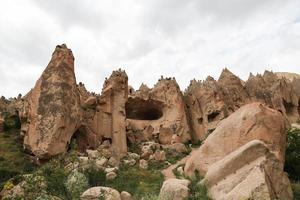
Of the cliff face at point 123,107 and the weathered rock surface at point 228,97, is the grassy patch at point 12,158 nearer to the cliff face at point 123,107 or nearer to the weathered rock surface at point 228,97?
the cliff face at point 123,107

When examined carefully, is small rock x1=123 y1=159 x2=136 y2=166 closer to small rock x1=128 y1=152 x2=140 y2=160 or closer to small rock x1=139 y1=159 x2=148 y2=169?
small rock x1=139 y1=159 x2=148 y2=169

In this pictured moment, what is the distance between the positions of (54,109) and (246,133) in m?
12.3

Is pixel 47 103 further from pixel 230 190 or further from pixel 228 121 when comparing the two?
pixel 230 190

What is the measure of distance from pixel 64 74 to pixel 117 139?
17.7 ft

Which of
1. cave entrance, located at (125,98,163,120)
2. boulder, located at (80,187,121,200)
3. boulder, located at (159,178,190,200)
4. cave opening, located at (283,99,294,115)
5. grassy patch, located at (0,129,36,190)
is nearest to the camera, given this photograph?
boulder, located at (80,187,121,200)

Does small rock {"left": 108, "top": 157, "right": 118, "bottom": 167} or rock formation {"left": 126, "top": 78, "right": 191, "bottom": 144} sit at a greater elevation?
rock formation {"left": 126, "top": 78, "right": 191, "bottom": 144}

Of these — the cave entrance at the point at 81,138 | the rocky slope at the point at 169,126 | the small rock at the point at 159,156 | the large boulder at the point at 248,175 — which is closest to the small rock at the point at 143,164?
the rocky slope at the point at 169,126

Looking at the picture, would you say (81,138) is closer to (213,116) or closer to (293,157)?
(213,116)

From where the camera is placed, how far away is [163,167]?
24.1m

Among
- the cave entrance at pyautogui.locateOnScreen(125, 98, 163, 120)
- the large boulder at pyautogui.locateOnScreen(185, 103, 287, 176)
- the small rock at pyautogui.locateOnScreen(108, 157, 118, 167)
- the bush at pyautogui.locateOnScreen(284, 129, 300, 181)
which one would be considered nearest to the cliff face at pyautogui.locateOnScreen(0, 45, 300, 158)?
the cave entrance at pyautogui.locateOnScreen(125, 98, 163, 120)

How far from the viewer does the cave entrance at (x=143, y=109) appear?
114 feet

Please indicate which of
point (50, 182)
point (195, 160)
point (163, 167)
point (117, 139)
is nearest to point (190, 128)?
point (117, 139)

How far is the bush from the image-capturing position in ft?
66.0

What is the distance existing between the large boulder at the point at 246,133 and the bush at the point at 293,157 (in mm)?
4114
